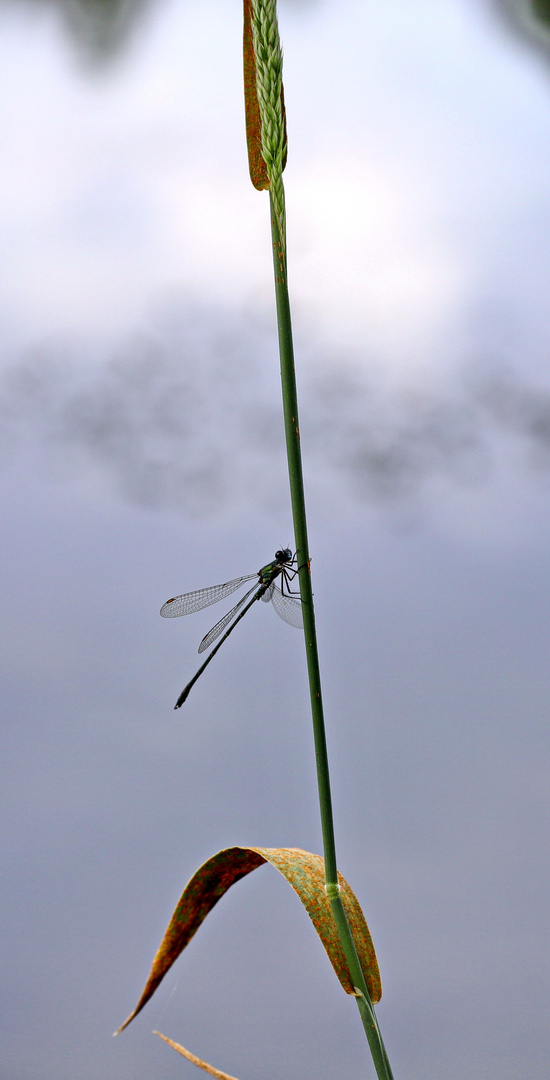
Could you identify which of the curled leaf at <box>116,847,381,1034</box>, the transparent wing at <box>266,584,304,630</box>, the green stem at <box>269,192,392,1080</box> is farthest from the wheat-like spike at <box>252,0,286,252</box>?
the transparent wing at <box>266,584,304,630</box>

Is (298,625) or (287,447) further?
(298,625)

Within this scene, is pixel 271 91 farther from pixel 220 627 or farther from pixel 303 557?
pixel 220 627

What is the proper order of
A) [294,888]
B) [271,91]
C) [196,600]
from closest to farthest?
[271,91]
[294,888]
[196,600]

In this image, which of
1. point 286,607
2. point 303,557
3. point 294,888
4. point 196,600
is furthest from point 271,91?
point 196,600

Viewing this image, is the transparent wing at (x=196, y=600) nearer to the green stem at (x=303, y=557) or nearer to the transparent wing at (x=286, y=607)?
the transparent wing at (x=286, y=607)

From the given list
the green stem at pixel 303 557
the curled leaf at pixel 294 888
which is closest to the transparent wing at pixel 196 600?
the curled leaf at pixel 294 888

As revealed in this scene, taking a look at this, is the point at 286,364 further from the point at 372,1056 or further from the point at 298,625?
the point at 298,625

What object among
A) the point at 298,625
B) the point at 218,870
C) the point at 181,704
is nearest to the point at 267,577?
the point at 298,625
